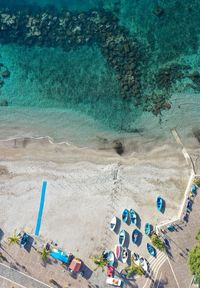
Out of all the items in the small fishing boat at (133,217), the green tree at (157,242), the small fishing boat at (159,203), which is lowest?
the green tree at (157,242)

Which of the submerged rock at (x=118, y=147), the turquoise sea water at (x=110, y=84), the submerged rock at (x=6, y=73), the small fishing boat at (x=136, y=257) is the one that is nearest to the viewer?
the small fishing boat at (x=136, y=257)

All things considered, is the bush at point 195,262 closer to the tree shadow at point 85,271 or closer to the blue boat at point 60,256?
the tree shadow at point 85,271

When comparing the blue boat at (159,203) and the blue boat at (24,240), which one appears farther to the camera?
the blue boat at (159,203)

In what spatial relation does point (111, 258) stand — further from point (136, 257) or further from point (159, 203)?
point (159, 203)

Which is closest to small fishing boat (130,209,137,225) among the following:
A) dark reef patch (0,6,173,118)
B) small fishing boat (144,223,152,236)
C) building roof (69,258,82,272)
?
small fishing boat (144,223,152,236)

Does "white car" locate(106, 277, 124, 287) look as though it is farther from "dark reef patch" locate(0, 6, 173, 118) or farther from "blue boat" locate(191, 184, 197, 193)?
"dark reef patch" locate(0, 6, 173, 118)

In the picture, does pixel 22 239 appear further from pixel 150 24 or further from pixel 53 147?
pixel 150 24

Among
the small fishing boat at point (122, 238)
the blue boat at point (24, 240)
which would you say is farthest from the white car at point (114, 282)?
the blue boat at point (24, 240)
